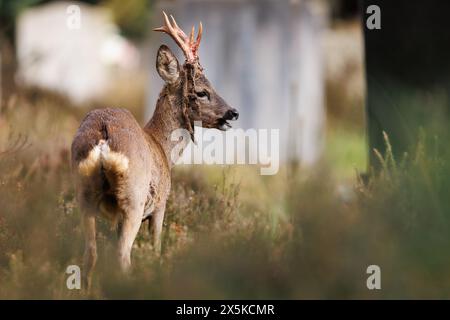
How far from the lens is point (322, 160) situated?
5.84 metres

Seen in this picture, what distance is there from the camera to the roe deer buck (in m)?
5.07

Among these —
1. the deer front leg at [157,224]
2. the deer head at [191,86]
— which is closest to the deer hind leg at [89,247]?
the deer front leg at [157,224]

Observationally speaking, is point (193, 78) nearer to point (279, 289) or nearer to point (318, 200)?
point (318, 200)

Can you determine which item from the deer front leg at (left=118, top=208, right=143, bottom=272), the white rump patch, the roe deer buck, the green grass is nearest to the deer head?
the roe deer buck

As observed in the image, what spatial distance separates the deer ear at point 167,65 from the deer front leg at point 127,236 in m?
0.88

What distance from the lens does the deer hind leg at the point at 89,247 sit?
5164 millimetres

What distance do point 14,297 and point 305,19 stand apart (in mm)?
9925

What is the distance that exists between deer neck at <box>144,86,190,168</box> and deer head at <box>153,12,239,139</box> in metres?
0.03

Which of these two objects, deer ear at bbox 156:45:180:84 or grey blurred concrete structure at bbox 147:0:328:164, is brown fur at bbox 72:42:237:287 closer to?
deer ear at bbox 156:45:180:84

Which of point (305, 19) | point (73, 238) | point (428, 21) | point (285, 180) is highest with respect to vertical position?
point (305, 19)

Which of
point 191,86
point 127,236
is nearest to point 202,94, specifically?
point 191,86

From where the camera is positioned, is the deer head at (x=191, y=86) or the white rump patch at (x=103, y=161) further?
the deer head at (x=191, y=86)

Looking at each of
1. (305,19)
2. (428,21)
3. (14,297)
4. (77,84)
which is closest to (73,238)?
(14,297)

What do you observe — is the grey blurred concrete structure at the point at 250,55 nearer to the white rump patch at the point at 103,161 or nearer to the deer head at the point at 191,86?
the deer head at the point at 191,86
